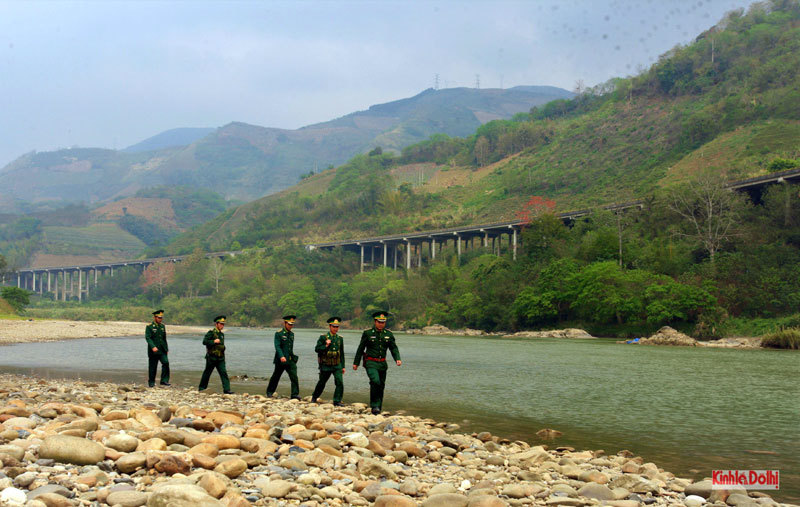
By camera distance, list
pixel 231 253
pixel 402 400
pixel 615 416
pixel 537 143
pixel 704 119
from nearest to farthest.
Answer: pixel 615 416, pixel 402 400, pixel 704 119, pixel 231 253, pixel 537 143

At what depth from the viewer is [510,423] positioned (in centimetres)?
1775

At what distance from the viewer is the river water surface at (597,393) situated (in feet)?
49.1

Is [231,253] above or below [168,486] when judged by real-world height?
above

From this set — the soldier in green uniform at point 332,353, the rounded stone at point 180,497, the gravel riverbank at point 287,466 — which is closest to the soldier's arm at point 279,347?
the soldier in green uniform at point 332,353

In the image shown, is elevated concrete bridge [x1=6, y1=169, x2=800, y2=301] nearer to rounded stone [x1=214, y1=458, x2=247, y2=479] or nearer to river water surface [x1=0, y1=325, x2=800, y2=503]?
river water surface [x1=0, y1=325, x2=800, y2=503]

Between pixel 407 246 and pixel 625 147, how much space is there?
4925 centimetres

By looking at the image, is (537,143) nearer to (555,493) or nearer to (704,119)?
(704,119)

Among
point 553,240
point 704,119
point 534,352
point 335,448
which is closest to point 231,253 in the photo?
point 553,240

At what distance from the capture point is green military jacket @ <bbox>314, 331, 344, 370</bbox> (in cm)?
1738

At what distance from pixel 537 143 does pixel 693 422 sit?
163 m

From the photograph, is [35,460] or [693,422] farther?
[693,422]

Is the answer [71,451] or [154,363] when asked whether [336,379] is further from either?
[71,451]

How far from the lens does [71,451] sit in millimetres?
9133

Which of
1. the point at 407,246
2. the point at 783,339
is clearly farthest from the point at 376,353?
the point at 407,246
